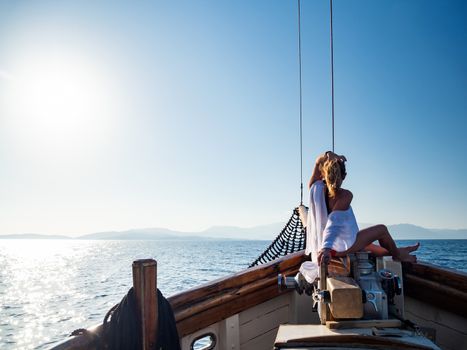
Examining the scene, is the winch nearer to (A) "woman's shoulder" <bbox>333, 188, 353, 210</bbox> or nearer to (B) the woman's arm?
(A) "woman's shoulder" <bbox>333, 188, 353, 210</bbox>

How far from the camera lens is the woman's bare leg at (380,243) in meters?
2.03

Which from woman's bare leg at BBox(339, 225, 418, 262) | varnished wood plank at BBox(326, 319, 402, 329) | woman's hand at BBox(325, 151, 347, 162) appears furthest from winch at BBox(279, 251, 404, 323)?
woman's hand at BBox(325, 151, 347, 162)

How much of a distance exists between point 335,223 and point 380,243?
49 centimetres

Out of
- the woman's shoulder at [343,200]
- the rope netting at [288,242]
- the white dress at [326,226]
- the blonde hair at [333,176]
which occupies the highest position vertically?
the blonde hair at [333,176]

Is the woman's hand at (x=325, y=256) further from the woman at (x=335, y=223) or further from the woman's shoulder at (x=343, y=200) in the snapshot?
the woman's shoulder at (x=343, y=200)

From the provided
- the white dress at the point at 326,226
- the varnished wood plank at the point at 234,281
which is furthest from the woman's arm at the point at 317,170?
the varnished wood plank at the point at 234,281

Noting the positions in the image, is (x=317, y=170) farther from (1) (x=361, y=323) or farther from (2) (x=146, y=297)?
(2) (x=146, y=297)

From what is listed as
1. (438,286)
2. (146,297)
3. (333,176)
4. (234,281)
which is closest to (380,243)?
(438,286)

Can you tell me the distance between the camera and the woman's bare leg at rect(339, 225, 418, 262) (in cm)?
203

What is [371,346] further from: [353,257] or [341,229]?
[341,229]

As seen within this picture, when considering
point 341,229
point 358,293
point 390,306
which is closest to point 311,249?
point 341,229

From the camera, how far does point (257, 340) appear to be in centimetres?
250

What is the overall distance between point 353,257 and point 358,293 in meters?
0.37

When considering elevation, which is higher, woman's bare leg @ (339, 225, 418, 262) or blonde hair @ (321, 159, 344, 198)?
blonde hair @ (321, 159, 344, 198)
